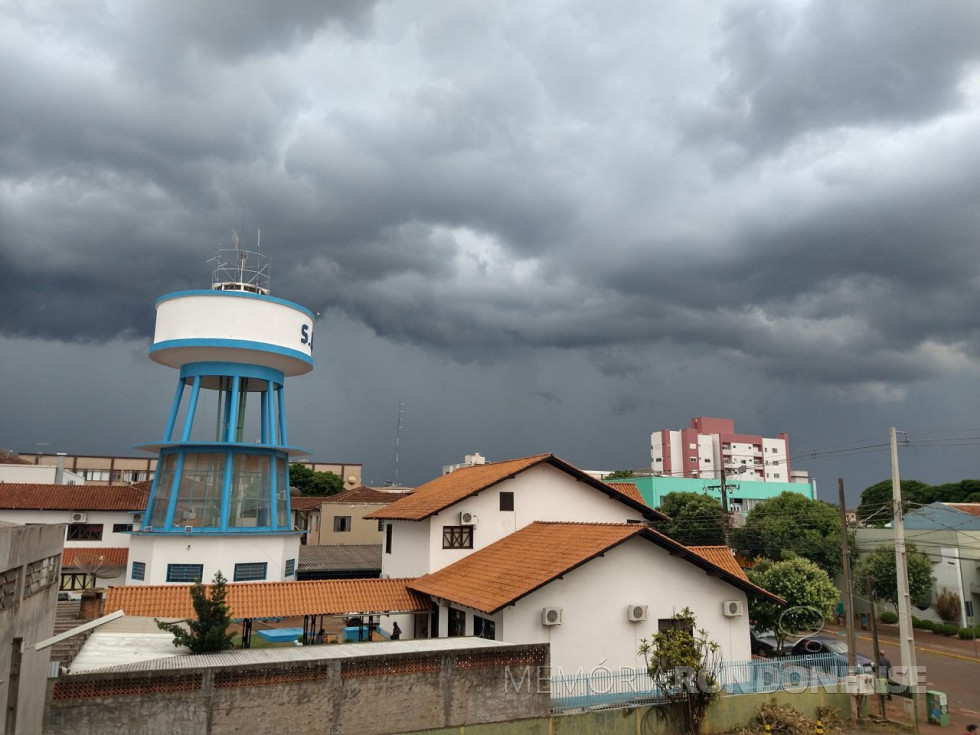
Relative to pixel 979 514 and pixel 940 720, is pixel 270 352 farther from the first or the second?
pixel 979 514

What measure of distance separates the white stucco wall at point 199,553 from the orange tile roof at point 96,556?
11.1 m

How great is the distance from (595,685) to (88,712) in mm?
12268

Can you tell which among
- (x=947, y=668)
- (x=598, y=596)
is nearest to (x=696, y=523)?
(x=947, y=668)

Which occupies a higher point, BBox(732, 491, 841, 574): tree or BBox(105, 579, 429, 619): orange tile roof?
BBox(732, 491, 841, 574): tree

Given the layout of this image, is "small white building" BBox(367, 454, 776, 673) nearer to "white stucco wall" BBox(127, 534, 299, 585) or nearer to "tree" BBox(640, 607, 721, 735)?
"tree" BBox(640, 607, 721, 735)

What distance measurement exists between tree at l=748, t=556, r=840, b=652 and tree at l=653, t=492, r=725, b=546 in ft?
87.4

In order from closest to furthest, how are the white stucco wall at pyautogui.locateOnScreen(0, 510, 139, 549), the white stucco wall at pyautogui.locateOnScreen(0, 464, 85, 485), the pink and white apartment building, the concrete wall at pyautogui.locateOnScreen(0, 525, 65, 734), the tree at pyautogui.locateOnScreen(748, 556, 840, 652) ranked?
1. the concrete wall at pyautogui.locateOnScreen(0, 525, 65, 734)
2. the tree at pyautogui.locateOnScreen(748, 556, 840, 652)
3. the white stucco wall at pyautogui.locateOnScreen(0, 510, 139, 549)
4. the white stucco wall at pyautogui.locateOnScreen(0, 464, 85, 485)
5. the pink and white apartment building

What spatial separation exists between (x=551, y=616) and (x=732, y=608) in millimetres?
6935

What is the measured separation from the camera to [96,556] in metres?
46.1

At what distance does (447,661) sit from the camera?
16453mm

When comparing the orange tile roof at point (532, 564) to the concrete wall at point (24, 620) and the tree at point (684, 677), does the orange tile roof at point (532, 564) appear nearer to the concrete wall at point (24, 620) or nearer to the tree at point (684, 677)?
the tree at point (684, 677)

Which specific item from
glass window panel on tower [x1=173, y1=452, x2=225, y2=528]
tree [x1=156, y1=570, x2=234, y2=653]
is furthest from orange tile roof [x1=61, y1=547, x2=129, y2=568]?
tree [x1=156, y1=570, x2=234, y2=653]

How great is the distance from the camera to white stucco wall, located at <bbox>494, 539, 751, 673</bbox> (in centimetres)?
2150

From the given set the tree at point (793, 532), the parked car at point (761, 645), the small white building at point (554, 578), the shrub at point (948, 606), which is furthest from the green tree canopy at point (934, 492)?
the small white building at point (554, 578)
